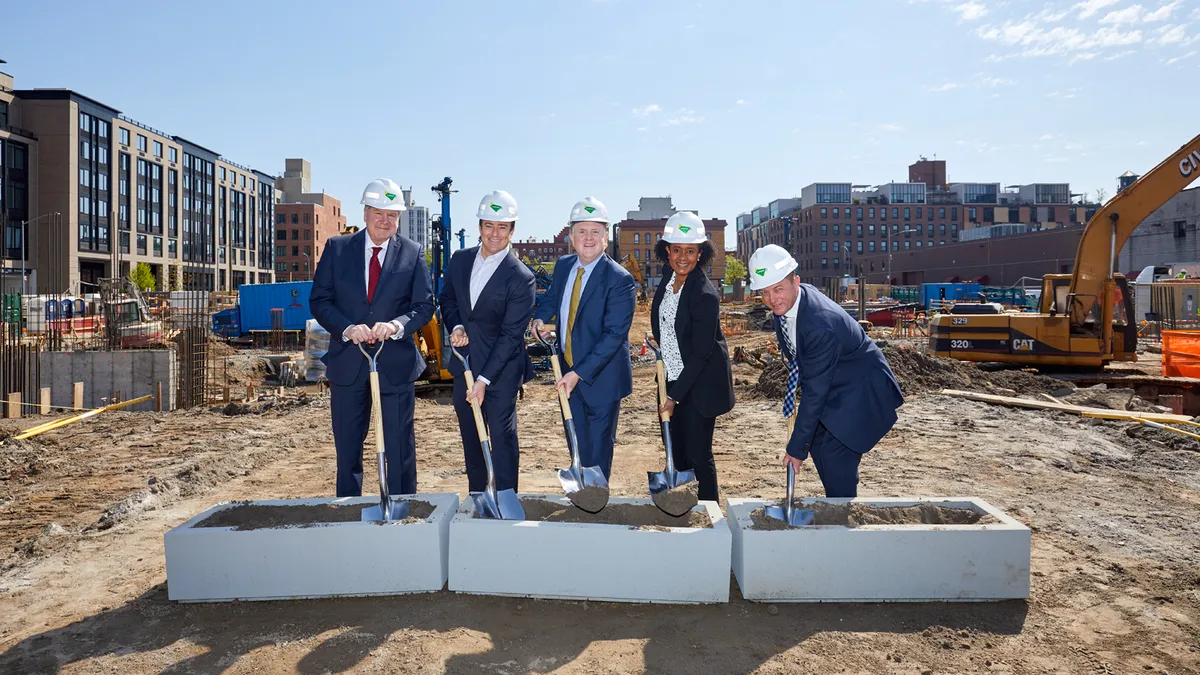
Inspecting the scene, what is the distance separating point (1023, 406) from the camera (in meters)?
11.4

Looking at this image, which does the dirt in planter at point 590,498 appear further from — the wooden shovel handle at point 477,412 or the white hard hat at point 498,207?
the white hard hat at point 498,207

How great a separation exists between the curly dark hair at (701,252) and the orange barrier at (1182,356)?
45.5 ft

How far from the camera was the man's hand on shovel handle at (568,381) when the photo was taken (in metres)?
4.34

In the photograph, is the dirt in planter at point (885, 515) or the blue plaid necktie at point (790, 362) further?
the blue plaid necktie at point (790, 362)

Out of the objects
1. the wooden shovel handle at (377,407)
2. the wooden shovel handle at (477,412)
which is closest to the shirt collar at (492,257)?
the wooden shovel handle at (477,412)

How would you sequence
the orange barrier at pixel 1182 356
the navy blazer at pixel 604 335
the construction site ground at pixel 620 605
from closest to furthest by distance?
1. the construction site ground at pixel 620 605
2. the navy blazer at pixel 604 335
3. the orange barrier at pixel 1182 356

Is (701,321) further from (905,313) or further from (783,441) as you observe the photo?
(905,313)

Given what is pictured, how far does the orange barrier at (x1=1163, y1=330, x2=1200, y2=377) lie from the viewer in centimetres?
1459

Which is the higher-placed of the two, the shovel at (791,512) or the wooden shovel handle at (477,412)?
the wooden shovel handle at (477,412)

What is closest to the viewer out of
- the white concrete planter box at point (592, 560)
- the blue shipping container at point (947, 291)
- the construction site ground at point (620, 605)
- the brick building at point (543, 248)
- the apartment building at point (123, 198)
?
the construction site ground at point (620, 605)

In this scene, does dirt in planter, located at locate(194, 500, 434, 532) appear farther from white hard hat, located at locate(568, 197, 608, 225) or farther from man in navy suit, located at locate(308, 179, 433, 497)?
white hard hat, located at locate(568, 197, 608, 225)

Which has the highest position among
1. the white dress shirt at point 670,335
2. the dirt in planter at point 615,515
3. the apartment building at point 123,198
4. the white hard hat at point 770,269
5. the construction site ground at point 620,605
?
the apartment building at point 123,198

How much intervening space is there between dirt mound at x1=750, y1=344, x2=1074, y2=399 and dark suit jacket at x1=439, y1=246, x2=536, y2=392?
369 inches

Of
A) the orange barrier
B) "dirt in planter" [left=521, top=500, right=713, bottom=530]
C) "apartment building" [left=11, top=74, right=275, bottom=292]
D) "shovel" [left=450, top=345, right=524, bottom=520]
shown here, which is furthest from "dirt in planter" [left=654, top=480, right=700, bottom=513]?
"apartment building" [left=11, top=74, right=275, bottom=292]
